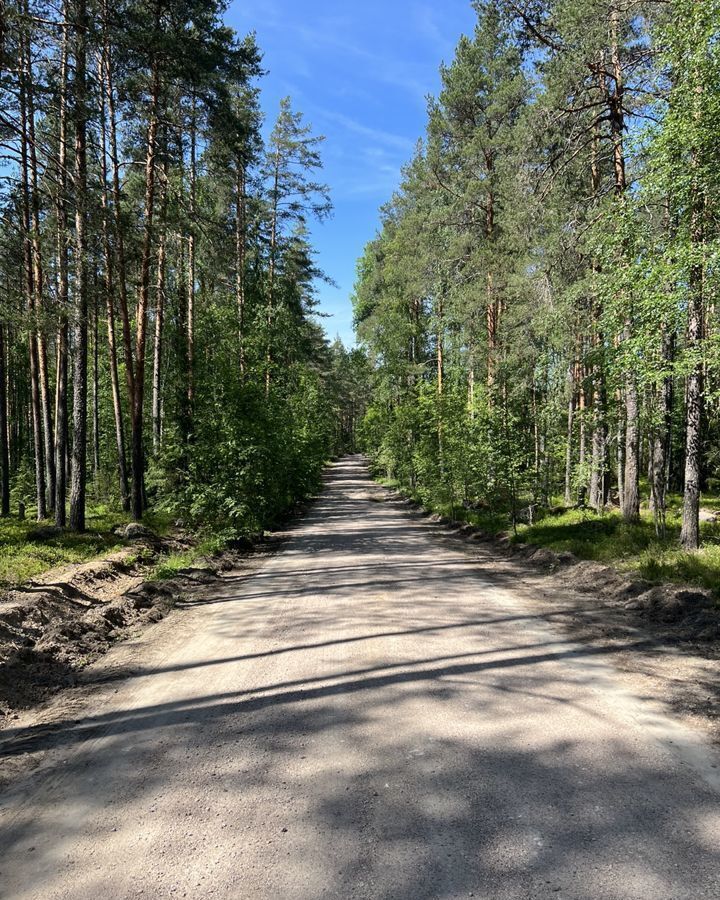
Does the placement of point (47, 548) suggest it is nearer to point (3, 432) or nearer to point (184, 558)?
point (184, 558)

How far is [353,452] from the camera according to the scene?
101 m

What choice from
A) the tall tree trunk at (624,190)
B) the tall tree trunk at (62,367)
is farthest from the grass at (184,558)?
the tall tree trunk at (624,190)

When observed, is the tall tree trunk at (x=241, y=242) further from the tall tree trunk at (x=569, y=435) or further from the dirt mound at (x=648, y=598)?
the dirt mound at (x=648, y=598)

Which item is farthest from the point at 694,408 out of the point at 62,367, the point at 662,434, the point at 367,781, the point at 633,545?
the point at 62,367

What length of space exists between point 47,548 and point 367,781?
10225mm

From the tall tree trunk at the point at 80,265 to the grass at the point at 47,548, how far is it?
34.5 inches

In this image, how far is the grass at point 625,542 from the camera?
305 inches

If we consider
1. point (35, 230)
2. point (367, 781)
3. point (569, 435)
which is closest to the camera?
point (367, 781)

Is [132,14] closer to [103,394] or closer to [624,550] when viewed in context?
[624,550]

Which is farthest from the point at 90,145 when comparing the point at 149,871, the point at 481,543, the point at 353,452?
the point at 353,452

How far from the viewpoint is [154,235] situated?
12195mm

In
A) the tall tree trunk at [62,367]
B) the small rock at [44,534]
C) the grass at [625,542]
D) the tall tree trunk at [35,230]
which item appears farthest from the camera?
the small rock at [44,534]

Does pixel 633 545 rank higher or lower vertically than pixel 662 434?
lower

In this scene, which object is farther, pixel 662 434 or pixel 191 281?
pixel 191 281
